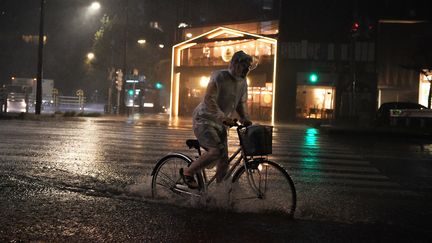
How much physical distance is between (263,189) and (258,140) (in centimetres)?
74

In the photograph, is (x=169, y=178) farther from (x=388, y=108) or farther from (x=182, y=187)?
(x=388, y=108)

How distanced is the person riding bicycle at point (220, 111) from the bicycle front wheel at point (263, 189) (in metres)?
0.28

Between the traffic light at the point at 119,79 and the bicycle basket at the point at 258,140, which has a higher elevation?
the traffic light at the point at 119,79

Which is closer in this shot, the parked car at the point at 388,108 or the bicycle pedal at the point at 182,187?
the bicycle pedal at the point at 182,187

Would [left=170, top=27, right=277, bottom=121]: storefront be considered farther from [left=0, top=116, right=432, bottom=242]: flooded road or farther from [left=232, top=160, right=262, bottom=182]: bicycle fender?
[left=232, top=160, right=262, bottom=182]: bicycle fender

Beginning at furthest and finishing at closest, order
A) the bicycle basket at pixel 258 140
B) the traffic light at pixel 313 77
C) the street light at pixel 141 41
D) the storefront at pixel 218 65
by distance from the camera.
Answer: the street light at pixel 141 41
the storefront at pixel 218 65
the traffic light at pixel 313 77
the bicycle basket at pixel 258 140

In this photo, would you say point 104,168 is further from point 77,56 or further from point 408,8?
point 77,56

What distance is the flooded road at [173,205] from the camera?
5.23 metres

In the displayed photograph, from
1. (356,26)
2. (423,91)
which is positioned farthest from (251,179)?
(423,91)

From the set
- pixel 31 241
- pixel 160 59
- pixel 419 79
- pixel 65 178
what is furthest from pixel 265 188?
pixel 160 59

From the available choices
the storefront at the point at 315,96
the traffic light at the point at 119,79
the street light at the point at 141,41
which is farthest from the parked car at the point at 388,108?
the street light at the point at 141,41

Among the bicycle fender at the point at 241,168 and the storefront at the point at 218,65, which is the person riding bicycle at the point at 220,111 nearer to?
the bicycle fender at the point at 241,168

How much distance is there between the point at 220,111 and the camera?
19.3 feet

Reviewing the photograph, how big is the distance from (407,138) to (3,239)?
1868cm
